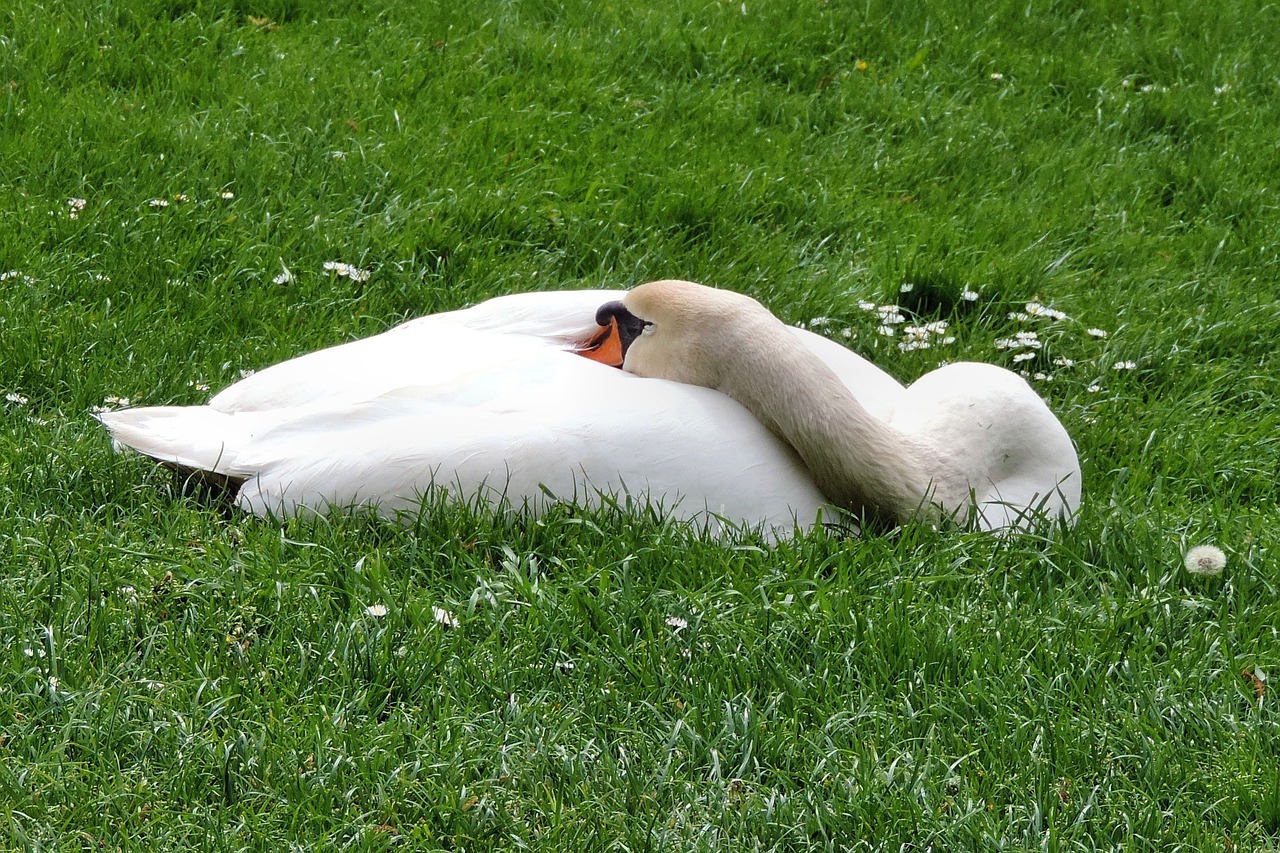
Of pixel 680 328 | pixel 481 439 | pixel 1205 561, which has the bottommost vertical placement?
pixel 1205 561

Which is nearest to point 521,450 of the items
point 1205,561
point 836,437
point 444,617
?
point 444,617

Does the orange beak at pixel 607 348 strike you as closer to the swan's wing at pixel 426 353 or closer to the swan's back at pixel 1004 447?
the swan's wing at pixel 426 353

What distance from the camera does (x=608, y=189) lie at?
222 inches

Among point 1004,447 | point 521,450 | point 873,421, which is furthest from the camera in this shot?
point 1004,447

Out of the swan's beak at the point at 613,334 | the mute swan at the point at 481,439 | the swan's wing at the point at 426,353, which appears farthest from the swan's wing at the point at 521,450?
the swan's beak at the point at 613,334

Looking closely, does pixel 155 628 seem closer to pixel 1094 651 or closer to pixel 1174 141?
pixel 1094 651

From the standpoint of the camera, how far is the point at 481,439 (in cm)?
329

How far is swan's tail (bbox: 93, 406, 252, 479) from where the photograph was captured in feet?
11.4

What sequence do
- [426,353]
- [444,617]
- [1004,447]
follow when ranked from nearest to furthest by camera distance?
[444,617] → [1004,447] → [426,353]

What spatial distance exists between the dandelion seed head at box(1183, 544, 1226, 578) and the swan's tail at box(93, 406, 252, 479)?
2238 millimetres

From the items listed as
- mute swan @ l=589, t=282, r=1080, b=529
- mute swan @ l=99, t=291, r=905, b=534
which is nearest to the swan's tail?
mute swan @ l=99, t=291, r=905, b=534

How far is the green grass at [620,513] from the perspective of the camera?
8.30ft

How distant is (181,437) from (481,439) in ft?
2.68

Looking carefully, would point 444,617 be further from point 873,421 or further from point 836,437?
point 873,421
